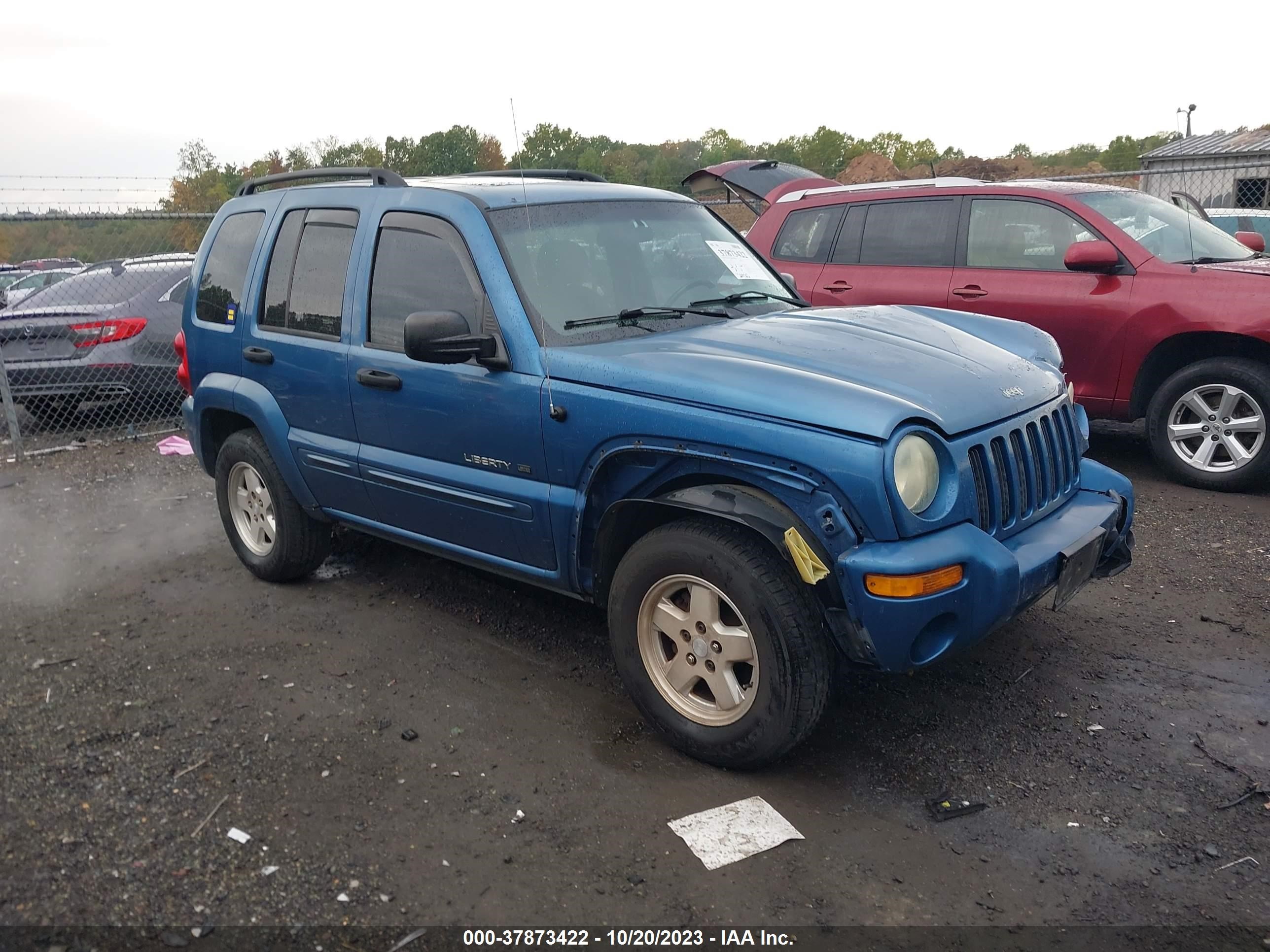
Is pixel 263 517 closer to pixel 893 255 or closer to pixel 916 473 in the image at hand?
Answer: pixel 916 473

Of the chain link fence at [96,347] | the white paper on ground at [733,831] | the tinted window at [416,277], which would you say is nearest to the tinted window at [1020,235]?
the tinted window at [416,277]

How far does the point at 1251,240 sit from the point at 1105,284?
182 centimetres

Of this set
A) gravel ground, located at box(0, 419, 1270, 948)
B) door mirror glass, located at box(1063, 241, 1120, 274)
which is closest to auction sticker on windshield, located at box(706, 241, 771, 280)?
gravel ground, located at box(0, 419, 1270, 948)

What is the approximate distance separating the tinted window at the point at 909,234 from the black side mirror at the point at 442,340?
15.3 feet

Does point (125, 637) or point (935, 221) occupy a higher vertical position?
point (935, 221)

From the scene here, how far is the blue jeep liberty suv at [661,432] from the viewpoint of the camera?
3119 mm

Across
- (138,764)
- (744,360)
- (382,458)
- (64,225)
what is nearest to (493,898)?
(138,764)

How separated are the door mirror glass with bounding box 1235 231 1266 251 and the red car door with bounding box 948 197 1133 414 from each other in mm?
1511

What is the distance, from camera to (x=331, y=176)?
5.03m

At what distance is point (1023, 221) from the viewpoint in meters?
7.15

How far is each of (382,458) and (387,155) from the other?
1190 centimetres

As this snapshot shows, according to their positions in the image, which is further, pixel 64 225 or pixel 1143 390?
pixel 64 225

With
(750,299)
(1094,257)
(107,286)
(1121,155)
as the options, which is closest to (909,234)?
(1094,257)

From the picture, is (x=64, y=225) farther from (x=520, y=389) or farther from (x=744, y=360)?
(x=744, y=360)
